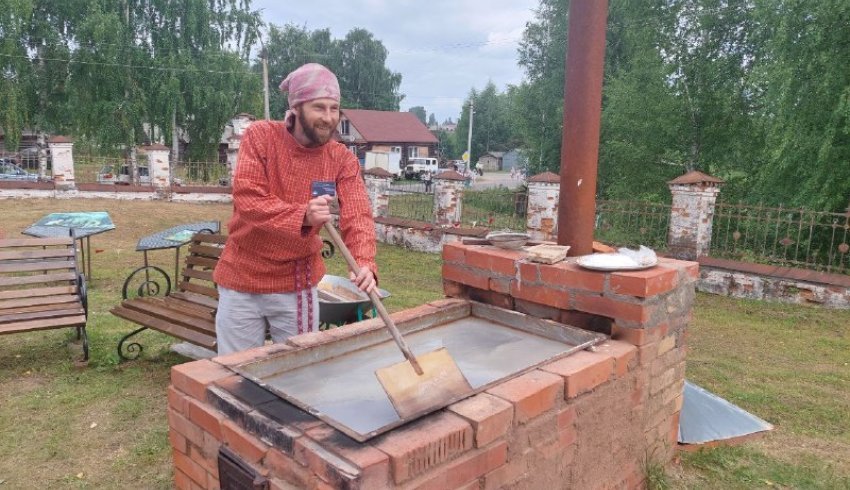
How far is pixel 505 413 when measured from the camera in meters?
1.72

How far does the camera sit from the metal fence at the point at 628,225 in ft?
28.9

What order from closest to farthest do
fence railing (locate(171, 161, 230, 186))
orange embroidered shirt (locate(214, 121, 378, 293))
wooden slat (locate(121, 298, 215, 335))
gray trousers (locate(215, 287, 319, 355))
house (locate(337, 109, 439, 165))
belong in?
1. orange embroidered shirt (locate(214, 121, 378, 293))
2. gray trousers (locate(215, 287, 319, 355))
3. wooden slat (locate(121, 298, 215, 335))
4. fence railing (locate(171, 161, 230, 186))
5. house (locate(337, 109, 439, 165))

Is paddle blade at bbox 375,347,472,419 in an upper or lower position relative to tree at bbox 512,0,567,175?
lower

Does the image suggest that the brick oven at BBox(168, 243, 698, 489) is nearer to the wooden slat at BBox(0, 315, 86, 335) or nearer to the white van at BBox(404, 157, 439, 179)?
the wooden slat at BBox(0, 315, 86, 335)

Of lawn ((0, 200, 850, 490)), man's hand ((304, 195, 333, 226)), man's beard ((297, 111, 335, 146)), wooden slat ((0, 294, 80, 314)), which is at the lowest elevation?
lawn ((0, 200, 850, 490))

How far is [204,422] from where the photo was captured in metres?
1.87

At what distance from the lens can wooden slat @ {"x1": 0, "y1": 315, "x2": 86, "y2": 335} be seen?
3.90 meters

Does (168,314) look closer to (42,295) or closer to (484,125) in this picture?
(42,295)

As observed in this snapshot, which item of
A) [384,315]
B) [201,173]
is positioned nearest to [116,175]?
[201,173]

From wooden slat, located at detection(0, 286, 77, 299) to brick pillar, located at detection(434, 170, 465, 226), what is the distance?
6.63m

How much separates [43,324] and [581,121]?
3.83 m

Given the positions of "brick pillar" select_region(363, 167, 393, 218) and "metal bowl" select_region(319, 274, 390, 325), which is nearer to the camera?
"metal bowl" select_region(319, 274, 390, 325)

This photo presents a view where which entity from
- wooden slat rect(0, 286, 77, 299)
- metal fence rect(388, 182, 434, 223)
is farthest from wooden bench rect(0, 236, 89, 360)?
metal fence rect(388, 182, 434, 223)

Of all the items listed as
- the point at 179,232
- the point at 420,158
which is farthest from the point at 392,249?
the point at 420,158
